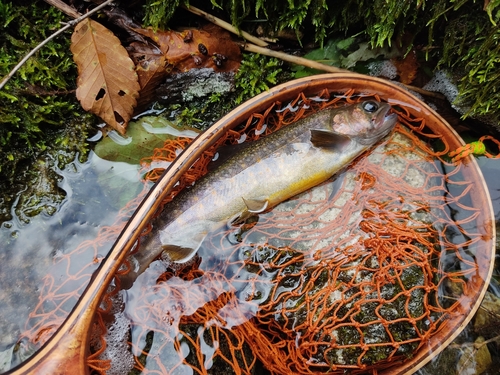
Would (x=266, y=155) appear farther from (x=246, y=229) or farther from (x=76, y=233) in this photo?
(x=76, y=233)

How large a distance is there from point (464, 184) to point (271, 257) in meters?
1.30

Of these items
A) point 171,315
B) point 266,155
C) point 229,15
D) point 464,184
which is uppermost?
point 229,15

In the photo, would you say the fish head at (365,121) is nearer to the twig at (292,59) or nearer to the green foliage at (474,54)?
the twig at (292,59)

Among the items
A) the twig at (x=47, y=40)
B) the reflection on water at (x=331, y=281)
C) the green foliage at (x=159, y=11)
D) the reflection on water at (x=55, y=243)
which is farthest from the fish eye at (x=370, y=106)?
the twig at (x=47, y=40)

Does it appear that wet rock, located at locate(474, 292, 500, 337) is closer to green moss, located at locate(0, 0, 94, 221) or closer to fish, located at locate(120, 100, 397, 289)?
fish, located at locate(120, 100, 397, 289)

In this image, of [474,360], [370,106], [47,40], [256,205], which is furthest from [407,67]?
[47,40]

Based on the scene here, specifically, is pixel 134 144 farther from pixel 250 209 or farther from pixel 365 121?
pixel 365 121

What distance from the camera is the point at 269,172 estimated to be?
246 centimetres

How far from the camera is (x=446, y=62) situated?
2.63 m

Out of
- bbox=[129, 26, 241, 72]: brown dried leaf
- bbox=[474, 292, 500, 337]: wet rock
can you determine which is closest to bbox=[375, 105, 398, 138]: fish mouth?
bbox=[129, 26, 241, 72]: brown dried leaf

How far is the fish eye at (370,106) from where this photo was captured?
8.11 ft

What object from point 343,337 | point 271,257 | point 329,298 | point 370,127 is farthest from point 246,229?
point 370,127

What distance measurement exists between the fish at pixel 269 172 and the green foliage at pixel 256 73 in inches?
17.6

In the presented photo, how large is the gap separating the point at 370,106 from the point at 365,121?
0.10 meters
